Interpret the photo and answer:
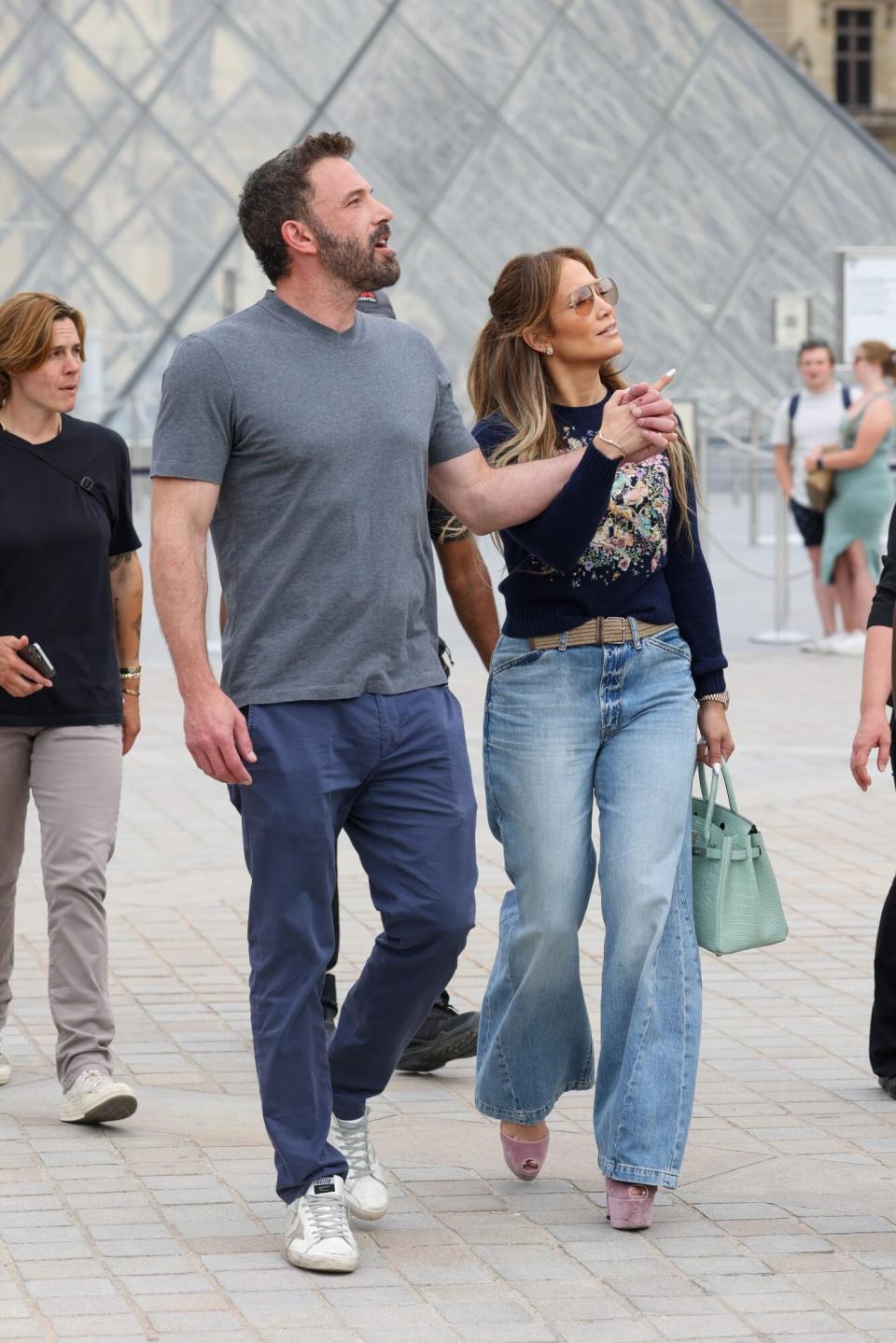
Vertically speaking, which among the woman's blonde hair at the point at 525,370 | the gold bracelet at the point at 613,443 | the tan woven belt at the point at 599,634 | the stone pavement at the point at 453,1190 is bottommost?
the stone pavement at the point at 453,1190

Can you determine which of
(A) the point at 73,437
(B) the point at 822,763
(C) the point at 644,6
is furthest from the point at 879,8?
(A) the point at 73,437

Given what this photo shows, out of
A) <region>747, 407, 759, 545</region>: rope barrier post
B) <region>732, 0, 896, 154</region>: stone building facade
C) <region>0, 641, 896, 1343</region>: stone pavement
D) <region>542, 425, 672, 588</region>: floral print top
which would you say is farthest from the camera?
<region>732, 0, 896, 154</region>: stone building facade

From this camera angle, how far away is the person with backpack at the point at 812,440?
12516 millimetres

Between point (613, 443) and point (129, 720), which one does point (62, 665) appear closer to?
point (129, 720)

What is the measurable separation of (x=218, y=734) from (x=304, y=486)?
42 centimetres

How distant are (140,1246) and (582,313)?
1712 millimetres

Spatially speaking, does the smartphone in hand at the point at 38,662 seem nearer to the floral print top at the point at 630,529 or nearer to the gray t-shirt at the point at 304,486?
the gray t-shirt at the point at 304,486

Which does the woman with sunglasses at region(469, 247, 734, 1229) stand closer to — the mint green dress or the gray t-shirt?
the gray t-shirt

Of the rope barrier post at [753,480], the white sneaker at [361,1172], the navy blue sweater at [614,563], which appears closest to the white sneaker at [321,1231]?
the white sneaker at [361,1172]

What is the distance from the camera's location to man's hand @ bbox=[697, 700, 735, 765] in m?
4.23

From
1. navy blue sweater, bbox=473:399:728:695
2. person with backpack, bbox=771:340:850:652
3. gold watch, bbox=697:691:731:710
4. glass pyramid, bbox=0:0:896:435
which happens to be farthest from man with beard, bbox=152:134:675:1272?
glass pyramid, bbox=0:0:896:435

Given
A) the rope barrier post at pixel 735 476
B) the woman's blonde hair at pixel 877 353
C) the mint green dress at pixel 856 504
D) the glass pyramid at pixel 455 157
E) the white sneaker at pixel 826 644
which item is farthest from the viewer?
the glass pyramid at pixel 455 157

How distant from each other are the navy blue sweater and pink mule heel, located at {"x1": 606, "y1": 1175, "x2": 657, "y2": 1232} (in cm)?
87

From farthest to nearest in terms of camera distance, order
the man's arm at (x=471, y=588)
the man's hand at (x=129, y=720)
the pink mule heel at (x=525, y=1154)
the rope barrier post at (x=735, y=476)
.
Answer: the rope barrier post at (x=735, y=476) → the man's hand at (x=129, y=720) → the man's arm at (x=471, y=588) → the pink mule heel at (x=525, y=1154)
